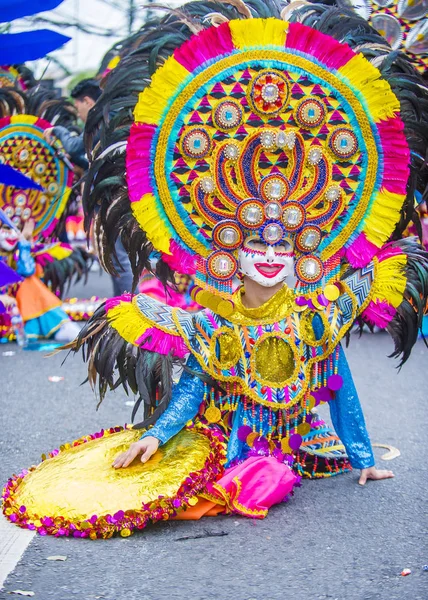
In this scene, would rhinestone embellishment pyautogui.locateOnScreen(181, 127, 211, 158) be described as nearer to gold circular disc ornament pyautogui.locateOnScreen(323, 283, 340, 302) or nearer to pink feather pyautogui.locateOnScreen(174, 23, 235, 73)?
pink feather pyautogui.locateOnScreen(174, 23, 235, 73)

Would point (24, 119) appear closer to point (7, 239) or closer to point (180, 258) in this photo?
point (7, 239)

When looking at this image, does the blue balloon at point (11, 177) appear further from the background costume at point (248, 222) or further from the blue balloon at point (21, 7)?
the background costume at point (248, 222)

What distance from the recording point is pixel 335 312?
11.8ft

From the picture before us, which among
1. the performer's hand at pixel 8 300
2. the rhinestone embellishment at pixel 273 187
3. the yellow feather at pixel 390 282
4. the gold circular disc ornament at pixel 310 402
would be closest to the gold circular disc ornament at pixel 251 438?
the gold circular disc ornament at pixel 310 402

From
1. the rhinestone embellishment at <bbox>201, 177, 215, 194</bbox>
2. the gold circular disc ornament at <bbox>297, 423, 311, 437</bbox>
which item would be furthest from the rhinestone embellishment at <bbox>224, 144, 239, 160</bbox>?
the gold circular disc ornament at <bbox>297, 423, 311, 437</bbox>

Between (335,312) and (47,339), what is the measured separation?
4.27m

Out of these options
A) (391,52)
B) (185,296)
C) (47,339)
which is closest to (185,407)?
(391,52)

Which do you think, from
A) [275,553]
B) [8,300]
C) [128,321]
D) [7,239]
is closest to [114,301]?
[128,321]

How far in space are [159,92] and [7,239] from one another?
4071mm

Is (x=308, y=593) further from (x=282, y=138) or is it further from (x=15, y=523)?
(x=282, y=138)

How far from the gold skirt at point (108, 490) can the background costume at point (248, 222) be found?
0.01 metres

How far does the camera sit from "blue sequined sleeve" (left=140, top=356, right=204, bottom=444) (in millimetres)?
3418

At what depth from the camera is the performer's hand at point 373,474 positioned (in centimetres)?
374

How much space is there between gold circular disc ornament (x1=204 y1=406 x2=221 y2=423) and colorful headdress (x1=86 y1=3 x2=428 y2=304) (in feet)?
1.55
